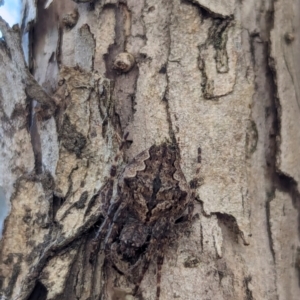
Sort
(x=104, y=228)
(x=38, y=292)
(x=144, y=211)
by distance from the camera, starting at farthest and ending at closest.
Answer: (x=144, y=211) < (x=104, y=228) < (x=38, y=292)

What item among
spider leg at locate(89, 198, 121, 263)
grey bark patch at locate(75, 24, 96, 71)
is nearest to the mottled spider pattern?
spider leg at locate(89, 198, 121, 263)

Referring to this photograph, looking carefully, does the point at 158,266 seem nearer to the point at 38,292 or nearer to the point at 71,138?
the point at 38,292

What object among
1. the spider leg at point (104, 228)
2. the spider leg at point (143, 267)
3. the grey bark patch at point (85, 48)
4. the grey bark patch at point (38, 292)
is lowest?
the grey bark patch at point (38, 292)

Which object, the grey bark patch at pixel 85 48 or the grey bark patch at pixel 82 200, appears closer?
the grey bark patch at pixel 82 200

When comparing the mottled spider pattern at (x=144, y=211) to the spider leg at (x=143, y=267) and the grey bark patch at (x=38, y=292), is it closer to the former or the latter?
the spider leg at (x=143, y=267)

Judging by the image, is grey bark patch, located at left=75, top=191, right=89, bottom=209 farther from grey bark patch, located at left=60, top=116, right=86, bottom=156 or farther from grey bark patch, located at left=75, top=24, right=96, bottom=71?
grey bark patch, located at left=75, top=24, right=96, bottom=71

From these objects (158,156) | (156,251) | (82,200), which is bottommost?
(156,251)

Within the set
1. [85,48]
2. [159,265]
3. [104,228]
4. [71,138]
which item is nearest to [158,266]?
[159,265]

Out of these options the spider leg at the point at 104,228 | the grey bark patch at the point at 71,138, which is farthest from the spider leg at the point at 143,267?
the grey bark patch at the point at 71,138
